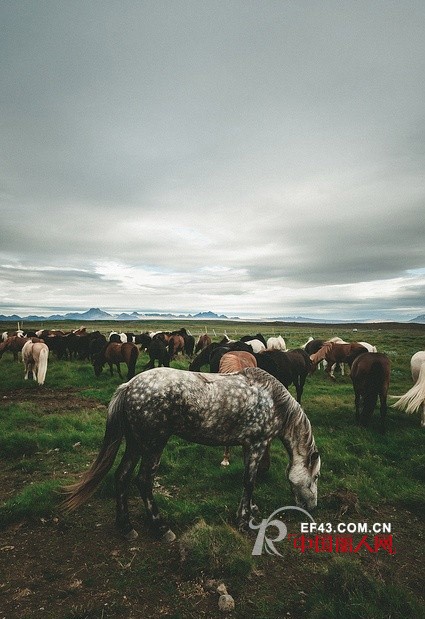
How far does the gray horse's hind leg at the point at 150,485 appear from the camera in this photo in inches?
182

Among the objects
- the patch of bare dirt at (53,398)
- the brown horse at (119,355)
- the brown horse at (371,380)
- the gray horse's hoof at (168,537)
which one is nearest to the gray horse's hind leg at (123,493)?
the gray horse's hoof at (168,537)

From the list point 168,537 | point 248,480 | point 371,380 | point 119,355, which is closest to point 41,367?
point 119,355

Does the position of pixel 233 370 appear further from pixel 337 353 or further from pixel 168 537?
pixel 337 353

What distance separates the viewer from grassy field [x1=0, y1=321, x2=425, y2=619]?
3.57 metres

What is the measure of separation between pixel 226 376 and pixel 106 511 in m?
3.15

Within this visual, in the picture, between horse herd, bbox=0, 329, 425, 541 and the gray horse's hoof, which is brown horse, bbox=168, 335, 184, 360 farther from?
the gray horse's hoof

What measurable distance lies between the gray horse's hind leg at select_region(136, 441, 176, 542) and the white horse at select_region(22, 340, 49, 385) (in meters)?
13.2

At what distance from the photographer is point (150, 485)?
186 inches

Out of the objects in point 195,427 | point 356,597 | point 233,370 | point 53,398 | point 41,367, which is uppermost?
point 233,370

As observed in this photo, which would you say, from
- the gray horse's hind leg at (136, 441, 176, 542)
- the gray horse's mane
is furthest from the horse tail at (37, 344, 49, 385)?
the gray horse's mane

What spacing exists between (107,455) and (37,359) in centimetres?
1355

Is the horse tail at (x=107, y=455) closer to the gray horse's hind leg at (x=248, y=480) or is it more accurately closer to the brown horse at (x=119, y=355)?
the gray horse's hind leg at (x=248, y=480)

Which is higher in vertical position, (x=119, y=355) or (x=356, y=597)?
(x=119, y=355)

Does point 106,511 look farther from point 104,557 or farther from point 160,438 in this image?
point 160,438
